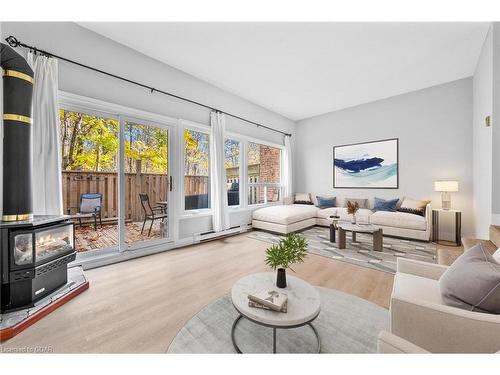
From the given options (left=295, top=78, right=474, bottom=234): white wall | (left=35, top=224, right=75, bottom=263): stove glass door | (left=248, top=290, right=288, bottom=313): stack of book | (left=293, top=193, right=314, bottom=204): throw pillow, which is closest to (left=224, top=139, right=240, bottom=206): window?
(left=293, top=193, right=314, bottom=204): throw pillow

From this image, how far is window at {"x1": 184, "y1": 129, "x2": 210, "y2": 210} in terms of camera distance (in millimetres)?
3799

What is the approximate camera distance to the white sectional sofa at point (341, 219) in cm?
379

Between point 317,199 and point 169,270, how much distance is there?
4281mm

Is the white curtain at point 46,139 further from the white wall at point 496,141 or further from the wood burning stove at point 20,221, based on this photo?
the white wall at point 496,141

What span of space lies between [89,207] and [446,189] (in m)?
6.09

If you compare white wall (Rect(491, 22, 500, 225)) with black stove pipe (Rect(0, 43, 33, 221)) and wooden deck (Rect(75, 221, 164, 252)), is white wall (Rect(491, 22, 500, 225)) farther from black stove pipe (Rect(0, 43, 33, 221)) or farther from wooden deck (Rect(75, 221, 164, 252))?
black stove pipe (Rect(0, 43, 33, 221))

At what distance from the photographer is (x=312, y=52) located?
2938 millimetres

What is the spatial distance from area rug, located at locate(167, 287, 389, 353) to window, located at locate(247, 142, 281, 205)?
11.4 feet

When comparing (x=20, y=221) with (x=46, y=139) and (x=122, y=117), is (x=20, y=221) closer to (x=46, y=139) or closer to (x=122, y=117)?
(x=46, y=139)

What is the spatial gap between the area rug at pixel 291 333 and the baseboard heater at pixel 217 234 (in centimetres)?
199

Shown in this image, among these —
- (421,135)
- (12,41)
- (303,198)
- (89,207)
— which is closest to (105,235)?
(89,207)

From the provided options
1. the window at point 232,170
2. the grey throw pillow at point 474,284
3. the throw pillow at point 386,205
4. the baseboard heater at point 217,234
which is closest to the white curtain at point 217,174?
the baseboard heater at point 217,234
